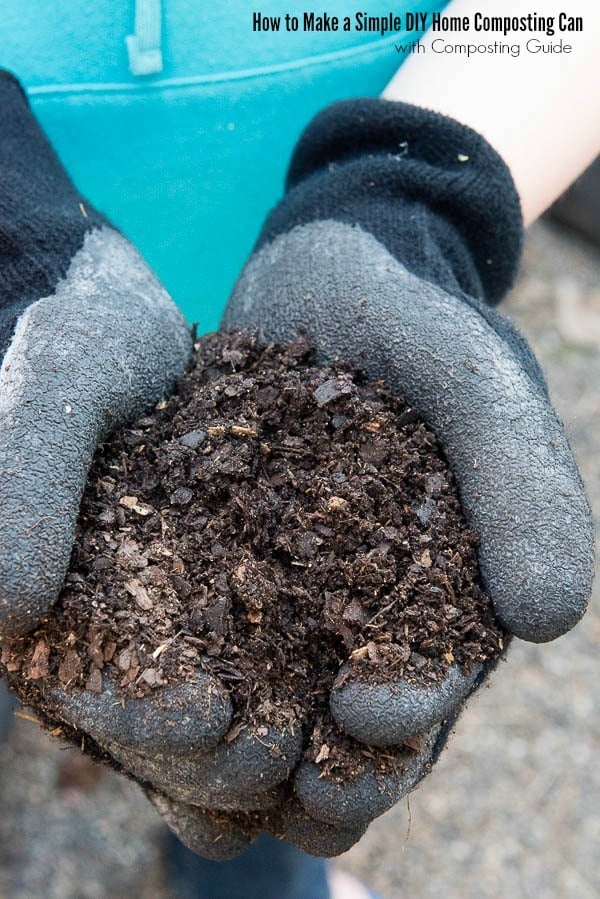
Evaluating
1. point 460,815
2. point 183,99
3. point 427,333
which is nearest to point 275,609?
point 427,333

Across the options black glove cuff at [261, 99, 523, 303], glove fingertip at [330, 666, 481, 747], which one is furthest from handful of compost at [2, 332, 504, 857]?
black glove cuff at [261, 99, 523, 303]

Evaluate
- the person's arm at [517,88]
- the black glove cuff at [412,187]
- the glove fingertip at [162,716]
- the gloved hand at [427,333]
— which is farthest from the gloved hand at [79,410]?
the person's arm at [517,88]

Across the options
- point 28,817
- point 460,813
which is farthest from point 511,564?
point 28,817

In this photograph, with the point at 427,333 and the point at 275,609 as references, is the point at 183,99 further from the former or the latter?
the point at 275,609

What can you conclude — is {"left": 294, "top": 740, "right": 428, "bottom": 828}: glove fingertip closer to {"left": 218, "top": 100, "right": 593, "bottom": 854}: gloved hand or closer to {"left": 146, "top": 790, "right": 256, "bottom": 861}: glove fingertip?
{"left": 218, "top": 100, "right": 593, "bottom": 854}: gloved hand

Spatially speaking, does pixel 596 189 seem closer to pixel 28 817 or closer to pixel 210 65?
pixel 210 65

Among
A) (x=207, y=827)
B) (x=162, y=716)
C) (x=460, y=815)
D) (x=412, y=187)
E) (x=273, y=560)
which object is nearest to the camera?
(x=162, y=716)
